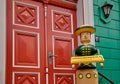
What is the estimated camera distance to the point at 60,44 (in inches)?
175

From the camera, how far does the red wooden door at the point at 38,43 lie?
388cm

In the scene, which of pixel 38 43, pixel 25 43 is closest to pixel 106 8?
pixel 38 43

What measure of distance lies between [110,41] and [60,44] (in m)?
1.17

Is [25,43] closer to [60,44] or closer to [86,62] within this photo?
[60,44]

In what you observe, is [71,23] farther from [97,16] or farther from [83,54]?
[83,54]

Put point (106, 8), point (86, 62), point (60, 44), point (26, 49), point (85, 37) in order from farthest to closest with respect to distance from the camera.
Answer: point (106, 8) < point (60, 44) < point (26, 49) < point (85, 37) < point (86, 62)

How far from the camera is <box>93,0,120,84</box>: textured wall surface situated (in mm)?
4914

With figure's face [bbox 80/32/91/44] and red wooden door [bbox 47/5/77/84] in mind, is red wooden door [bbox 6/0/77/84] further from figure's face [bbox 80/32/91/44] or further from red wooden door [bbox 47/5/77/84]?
figure's face [bbox 80/32/91/44]

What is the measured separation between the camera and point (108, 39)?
5078 millimetres

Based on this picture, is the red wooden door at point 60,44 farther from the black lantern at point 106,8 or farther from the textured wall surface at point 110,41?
the black lantern at point 106,8

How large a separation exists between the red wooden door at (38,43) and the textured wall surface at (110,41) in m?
0.55

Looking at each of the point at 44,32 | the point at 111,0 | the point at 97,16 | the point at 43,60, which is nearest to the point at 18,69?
the point at 43,60

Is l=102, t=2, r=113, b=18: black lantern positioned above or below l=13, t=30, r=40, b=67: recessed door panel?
above

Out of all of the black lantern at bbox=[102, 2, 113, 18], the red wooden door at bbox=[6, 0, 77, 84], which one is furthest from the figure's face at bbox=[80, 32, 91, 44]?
the black lantern at bbox=[102, 2, 113, 18]
